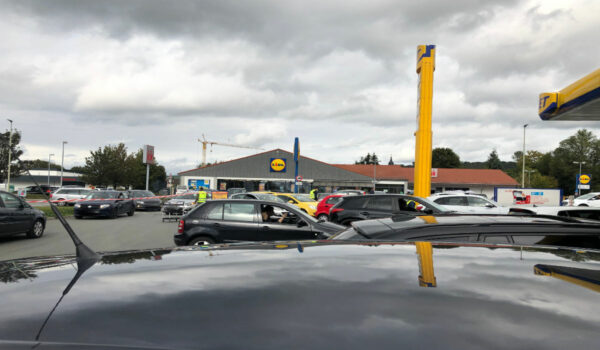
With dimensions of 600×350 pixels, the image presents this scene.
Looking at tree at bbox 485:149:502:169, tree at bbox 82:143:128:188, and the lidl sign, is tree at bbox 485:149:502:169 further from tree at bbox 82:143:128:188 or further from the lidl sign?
tree at bbox 82:143:128:188

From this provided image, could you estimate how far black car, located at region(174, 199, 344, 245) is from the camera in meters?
8.48

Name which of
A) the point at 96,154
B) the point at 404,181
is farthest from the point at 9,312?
the point at 404,181

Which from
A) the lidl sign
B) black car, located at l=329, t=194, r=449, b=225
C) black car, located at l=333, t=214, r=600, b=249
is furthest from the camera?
the lidl sign

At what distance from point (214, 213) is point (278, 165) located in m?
53.2

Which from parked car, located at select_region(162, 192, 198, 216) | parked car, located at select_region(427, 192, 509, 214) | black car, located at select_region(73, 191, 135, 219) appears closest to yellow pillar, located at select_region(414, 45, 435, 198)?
parked car, located at select_region(427, 192, 509, 214)

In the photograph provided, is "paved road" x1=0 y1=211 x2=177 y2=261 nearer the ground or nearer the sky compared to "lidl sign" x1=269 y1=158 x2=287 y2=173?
nearer the ground

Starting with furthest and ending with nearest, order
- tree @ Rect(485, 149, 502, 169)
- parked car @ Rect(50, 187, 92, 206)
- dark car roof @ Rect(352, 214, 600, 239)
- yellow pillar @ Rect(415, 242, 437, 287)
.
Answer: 1. tree @ Rect(485, 149, 502, 169)
2. parked car @ Rect(50, 187, 92, 206)
3. dark car roof @ Rect(352, 214, 600, 239)
4. yellow pillar @ Rect(415, 242, 437, 287)

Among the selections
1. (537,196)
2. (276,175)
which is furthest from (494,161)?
(537,196)

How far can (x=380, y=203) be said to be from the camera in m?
12.9

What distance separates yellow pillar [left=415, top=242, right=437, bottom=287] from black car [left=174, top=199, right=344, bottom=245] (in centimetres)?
651

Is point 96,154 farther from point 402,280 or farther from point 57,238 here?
point 402,280

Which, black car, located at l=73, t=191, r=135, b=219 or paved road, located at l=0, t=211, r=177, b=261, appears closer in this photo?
paved road, located at l=0, t=211, r=177, b=261

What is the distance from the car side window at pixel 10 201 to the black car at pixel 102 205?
8990mm

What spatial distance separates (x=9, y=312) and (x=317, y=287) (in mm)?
953
